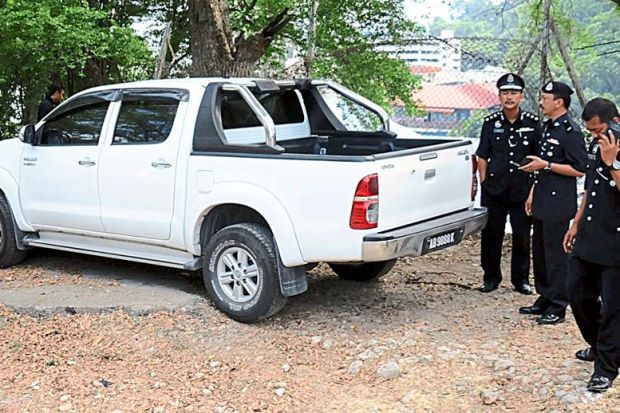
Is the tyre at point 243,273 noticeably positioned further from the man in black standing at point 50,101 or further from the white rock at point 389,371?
the man in black standing at point 50,101

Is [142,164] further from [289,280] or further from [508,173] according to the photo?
[508,173]

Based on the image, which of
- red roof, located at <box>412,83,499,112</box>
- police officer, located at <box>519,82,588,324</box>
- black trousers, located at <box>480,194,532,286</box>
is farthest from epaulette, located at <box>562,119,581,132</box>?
red roof, located at <box>412,83,499,112</box>

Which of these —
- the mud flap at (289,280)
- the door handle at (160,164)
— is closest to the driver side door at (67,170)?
the door handle at (160,164)

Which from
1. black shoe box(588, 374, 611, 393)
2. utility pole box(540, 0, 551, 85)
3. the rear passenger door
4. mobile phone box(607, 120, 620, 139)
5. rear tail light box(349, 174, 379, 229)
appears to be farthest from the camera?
utility pole box(540, 0, 551, 85)

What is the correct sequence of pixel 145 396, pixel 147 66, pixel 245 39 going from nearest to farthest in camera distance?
pixel 145 396
pixel 245 39
pixel 147 66

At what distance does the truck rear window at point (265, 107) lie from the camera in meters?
6.58

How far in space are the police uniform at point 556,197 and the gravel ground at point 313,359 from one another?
0.26 meters

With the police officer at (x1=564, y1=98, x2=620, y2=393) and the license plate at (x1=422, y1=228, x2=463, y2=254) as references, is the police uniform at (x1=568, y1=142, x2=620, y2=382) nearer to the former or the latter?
the police officer at (x1=564, y1=98, x2=620, y2=393)

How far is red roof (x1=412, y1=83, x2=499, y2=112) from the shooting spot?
10156 millimetres

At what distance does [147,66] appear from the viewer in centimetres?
1188

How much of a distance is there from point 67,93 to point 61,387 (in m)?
8.82

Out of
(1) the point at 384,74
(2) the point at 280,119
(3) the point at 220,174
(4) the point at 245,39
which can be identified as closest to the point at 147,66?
(4) the point at 245,39

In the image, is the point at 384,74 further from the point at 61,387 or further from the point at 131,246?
the point at 61,387

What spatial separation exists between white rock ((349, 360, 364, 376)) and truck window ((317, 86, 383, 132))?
2.79m
